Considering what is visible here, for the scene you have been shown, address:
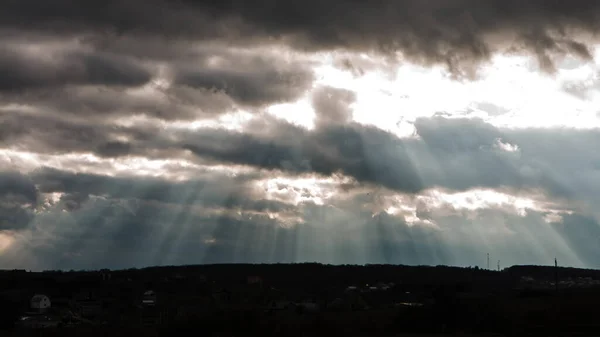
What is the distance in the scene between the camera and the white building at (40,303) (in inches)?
4739

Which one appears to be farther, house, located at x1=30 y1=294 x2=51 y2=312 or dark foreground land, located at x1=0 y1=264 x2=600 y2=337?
house, located at x1=30 y1=294 x2=51 y2=312

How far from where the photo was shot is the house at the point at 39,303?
12006 centimetres

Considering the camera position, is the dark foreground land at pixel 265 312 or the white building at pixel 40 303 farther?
the white building at pixel 40 303

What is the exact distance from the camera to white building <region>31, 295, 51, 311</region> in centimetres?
12038

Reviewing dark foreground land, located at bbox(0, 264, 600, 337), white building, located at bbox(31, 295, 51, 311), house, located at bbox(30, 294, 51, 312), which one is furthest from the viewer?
white building, located at bbox(31, 295, 51, 311)

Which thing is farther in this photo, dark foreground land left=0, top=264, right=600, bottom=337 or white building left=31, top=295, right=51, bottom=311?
white building left=31, top=295, right=51, bottom=311

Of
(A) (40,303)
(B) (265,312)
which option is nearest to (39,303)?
(A) (40,303)

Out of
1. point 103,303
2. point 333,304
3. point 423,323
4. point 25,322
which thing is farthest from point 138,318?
point 423,323

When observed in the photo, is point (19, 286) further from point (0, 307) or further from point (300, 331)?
point (300, 331)

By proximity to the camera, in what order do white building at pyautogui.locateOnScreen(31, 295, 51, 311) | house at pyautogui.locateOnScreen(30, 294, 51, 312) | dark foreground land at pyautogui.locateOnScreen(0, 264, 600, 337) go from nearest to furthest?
dark foreground land at pyautogui.locateOnScreen(0, 264, 600, 337)
house at pyautogui.locateOnScreen(30, 294, 51, 312)
white building at pyautogui.locateOnScreen(31, 295, 51, 311)

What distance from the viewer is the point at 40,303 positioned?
122500mm

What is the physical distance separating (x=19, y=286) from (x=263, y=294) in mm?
49053

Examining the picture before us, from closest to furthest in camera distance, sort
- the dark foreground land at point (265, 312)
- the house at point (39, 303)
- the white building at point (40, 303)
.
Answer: the dark foreground land at point (265, 312), the house at point (39, 303), the white building at point (40, 303)

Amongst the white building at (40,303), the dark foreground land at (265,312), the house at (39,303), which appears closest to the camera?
the dark foreground land at (265,312)
